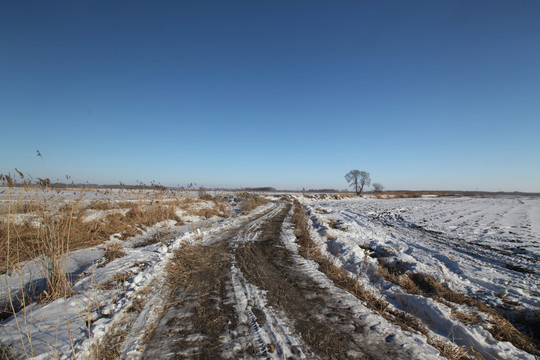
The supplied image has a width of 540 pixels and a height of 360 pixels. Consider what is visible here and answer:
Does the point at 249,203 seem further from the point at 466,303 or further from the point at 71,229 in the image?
the point at 466,303

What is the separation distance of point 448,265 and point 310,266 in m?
5.63

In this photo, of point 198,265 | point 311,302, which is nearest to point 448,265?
point 311,302

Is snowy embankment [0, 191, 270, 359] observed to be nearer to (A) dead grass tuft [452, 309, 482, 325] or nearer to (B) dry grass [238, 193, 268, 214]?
(A) dead grass tuft [452, 309, 482, 325]

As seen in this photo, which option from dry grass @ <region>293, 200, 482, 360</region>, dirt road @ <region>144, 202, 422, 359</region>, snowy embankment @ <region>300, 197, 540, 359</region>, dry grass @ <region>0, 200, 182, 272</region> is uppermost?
dry grass @ <region>0, 200, 182, 272</region>

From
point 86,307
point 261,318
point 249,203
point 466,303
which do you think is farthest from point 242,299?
point 249,203

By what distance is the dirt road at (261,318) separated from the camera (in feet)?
9.52

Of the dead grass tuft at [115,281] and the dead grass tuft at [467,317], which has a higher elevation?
the dead grass tuft at [115,281]

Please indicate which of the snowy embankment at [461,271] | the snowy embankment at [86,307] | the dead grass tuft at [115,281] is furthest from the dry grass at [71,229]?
the snowy embankment at [461,271]

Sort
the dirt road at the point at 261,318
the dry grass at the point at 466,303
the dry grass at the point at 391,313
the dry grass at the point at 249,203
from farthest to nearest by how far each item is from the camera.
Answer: the dry grass at the point at 249,203 → the dry grass at the point at 466,303 → the dry grass at the point at 391,313 → the dirt road at the point at 261,318

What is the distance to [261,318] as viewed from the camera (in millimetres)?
3590

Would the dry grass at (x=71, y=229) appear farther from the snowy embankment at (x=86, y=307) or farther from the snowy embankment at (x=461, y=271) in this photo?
the snowy embankment at (x=461, y=271)

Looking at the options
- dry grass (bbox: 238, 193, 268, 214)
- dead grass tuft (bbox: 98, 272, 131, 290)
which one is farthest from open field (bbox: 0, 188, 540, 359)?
dry grass (bbox: 238, 193, 268, 214)

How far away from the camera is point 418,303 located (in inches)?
189

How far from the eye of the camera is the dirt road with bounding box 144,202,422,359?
2.90 meters
